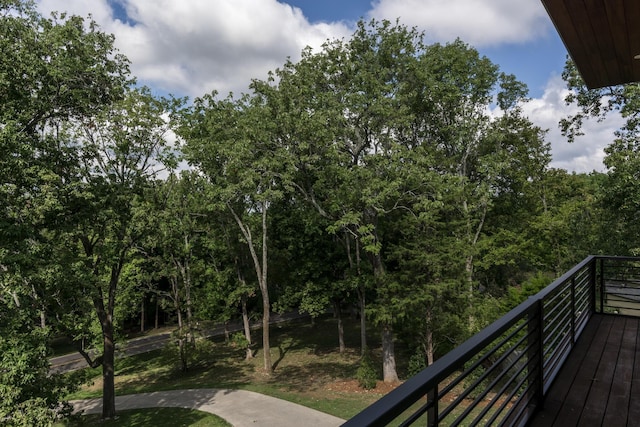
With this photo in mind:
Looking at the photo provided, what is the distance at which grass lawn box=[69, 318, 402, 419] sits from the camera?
41.1 feet

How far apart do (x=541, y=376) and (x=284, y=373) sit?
1507 cm

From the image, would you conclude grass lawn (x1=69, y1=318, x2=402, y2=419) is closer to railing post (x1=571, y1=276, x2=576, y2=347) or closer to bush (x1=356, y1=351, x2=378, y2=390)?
A: bush (x1=356, y1=351, x2=378, y2=390)

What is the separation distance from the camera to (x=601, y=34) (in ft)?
10.0

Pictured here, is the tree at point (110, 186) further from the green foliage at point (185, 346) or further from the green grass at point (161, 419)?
the green foliage at point (185, 346)

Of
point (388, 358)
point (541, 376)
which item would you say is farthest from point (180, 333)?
point (541, 376)

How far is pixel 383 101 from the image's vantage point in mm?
13359

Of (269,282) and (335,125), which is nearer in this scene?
(335,125)

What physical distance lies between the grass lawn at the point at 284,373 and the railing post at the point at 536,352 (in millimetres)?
8801

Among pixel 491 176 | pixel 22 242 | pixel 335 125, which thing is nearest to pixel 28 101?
pixel 22 242

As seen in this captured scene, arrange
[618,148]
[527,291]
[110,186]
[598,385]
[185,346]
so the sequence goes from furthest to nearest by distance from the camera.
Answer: [185,346], [527,291], [618,148], [110,186], [598,385]

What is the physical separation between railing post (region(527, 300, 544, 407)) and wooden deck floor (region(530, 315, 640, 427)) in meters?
0.14

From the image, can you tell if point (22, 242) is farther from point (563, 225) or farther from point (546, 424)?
point (563, 225)

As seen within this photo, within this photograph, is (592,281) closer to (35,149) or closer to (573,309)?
(573,309)

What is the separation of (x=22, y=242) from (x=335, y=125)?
10125mm
